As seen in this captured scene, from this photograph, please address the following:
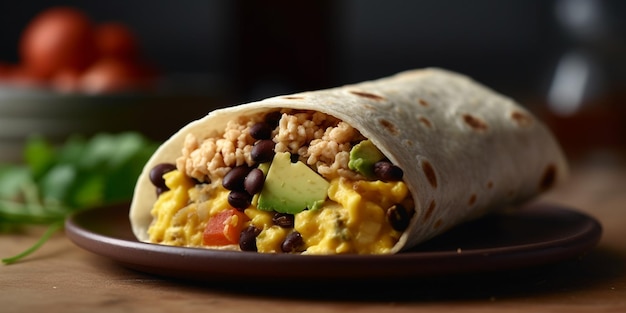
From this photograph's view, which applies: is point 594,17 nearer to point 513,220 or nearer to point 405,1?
point 405,1

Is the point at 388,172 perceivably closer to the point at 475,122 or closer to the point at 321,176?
the point at 321,176

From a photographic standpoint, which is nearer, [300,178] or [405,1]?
[300,178]

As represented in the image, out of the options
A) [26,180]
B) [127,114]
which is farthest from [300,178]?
Result: [127,114]

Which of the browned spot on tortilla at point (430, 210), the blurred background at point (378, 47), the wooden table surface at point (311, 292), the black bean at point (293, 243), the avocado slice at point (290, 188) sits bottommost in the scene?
the blurred background at point (378, 47)

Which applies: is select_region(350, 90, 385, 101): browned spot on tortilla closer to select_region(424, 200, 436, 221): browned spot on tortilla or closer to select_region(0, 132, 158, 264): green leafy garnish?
select_region(424, 200, 436, 221): browned spot on tortilla

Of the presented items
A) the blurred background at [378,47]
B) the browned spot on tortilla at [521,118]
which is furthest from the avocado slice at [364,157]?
the blurred background at [378,47]

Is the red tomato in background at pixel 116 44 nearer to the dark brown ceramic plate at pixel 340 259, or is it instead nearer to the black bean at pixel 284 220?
the dark brown ceramic plate at pixel 340 259

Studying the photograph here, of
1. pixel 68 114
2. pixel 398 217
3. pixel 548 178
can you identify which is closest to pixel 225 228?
pixel 398 217
